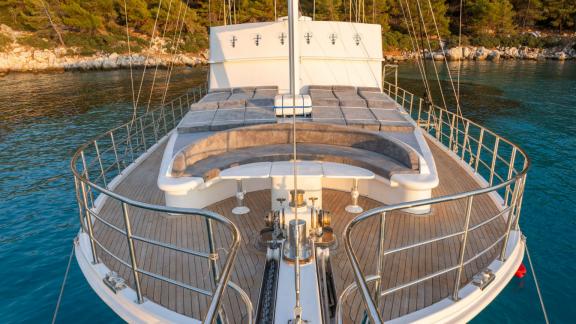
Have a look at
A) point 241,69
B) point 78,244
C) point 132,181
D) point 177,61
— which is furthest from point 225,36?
point 177,61

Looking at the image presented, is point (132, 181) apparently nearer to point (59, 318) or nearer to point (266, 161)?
point (59, 318)

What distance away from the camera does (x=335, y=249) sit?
17.0 ft

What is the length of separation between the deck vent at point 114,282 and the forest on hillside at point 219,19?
44.7 meters

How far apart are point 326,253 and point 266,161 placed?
2541 mm

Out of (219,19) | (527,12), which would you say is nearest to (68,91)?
(219,19)

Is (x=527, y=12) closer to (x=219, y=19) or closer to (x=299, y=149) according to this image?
(x=219, y=19)

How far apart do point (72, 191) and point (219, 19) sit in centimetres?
4654

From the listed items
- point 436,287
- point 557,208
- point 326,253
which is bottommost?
point 557,208

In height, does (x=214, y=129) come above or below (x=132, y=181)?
above

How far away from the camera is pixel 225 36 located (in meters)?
12.1

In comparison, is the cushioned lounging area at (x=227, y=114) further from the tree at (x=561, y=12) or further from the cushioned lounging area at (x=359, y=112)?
the tree at (x=561, y=12)

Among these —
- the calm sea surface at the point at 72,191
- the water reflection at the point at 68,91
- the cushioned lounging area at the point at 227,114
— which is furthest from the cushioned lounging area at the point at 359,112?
the water reflection at the point at 68,91

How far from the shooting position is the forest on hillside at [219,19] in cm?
4862

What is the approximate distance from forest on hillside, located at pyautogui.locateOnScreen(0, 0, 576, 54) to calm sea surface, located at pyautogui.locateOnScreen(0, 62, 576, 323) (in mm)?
21480
